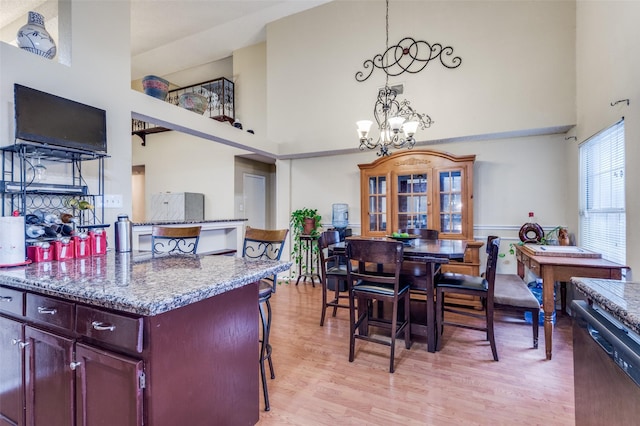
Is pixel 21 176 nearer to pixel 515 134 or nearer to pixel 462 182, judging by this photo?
pixel 462 182

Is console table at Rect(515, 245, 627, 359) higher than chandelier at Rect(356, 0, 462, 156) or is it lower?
lower

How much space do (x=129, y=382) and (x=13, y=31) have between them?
458cm

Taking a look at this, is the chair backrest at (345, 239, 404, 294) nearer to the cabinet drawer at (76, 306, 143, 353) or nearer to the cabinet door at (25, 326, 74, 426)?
the cabinet drawer at (76, 306, 143, 353)

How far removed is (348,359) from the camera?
2.40 meters

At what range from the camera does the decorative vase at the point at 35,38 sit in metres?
2.18

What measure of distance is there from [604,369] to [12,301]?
232cm

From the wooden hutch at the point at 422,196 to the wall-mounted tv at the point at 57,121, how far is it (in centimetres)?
311

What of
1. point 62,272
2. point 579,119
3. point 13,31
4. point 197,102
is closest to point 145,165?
point 13,31

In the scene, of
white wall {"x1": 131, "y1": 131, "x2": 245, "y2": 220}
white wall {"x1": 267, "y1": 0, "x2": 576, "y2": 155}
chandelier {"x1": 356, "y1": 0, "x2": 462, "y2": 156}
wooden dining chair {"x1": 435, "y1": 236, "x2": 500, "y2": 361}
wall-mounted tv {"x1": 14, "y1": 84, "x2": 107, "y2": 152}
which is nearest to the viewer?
wall-mounted tv {"x1": 14, "y1": 84, "x2": 107, "y2": 152}

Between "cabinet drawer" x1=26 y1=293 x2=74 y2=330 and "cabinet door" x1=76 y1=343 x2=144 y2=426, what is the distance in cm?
12

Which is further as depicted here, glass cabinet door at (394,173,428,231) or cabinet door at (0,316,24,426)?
glass cabinet door at (394,173,428,231)

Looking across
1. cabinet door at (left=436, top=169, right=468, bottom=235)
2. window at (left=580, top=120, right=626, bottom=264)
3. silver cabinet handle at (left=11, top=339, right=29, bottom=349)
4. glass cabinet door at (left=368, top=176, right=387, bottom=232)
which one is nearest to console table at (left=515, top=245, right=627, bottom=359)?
window at (left=580, top=120, right=626, bottom=264)

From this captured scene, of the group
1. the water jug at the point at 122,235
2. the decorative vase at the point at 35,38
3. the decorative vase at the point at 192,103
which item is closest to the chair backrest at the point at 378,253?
the water jug at the point at 122,235

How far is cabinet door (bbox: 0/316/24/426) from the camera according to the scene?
4.54ft
